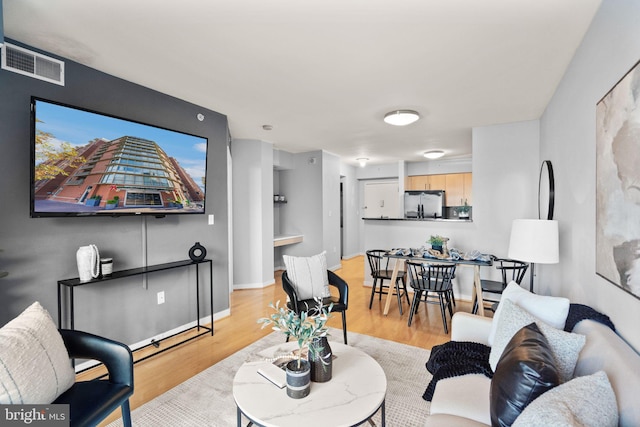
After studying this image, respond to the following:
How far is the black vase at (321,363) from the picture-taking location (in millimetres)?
1570

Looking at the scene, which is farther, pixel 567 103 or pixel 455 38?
pixel 567 103

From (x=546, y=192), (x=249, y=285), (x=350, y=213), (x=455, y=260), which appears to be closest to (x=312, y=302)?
(x=455, y=260)

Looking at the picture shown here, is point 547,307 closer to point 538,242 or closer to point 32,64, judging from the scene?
point 538,242

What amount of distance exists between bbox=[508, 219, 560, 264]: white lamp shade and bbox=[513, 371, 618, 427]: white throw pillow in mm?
1569

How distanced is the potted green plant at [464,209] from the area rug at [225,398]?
5.06 metres

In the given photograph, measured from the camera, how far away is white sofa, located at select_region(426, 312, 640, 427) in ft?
3.20

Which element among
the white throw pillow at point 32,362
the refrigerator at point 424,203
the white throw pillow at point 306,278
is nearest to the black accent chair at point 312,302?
the white throw pillow at point 306,278

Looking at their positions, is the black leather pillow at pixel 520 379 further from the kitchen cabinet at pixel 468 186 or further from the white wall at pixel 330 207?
the kitchen cabinet at pixel 468 186

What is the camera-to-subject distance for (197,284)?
3.24 m

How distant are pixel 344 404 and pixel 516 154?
4.18 m

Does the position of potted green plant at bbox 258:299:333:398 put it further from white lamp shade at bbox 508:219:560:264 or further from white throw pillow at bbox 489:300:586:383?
white lamp shade at bbox 508:219:560:264

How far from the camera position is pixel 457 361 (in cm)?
178

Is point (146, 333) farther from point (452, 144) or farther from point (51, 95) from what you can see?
point (452, 144)

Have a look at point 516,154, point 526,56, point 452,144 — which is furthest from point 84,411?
point 452,144
